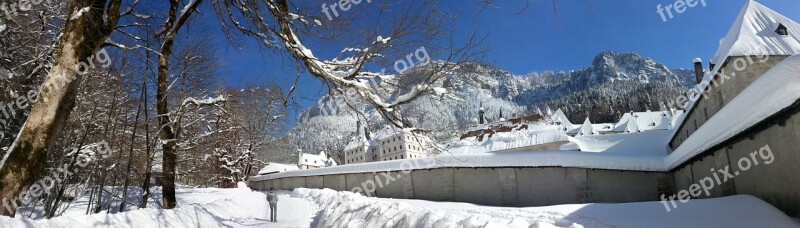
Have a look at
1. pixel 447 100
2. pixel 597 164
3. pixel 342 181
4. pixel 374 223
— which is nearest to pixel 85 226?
pixel 374 223

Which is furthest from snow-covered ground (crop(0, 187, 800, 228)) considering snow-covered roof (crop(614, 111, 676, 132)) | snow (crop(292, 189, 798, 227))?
snow-covered roof (crop(614, 111, 676, 132))

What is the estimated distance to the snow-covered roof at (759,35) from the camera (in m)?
24.9

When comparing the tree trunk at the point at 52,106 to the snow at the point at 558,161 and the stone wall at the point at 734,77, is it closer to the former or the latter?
the snow at the point at 558,161

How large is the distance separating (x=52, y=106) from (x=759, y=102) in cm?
1479

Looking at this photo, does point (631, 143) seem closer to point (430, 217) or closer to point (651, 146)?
point (651, 146)

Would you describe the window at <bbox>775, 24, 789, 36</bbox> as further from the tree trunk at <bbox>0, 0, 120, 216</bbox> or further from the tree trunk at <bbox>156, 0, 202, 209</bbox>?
the tree trunk at <bbox>0, 0, 120, 216</bbox>

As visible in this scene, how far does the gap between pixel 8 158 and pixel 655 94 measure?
16213 centimetres

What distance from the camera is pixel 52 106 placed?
15.5 ft

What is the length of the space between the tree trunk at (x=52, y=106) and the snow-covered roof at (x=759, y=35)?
28.2 metres

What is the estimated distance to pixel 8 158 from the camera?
4.46 meters

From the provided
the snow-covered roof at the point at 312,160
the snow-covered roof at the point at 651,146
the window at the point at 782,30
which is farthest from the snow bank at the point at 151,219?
the snow-covered roof at the point at 312,160

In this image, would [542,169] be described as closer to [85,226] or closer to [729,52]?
[729,52]

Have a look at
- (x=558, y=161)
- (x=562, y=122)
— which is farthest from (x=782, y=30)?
(x=562, y=122)

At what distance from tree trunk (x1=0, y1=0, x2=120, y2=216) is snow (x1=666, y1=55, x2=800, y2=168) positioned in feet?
41.2
